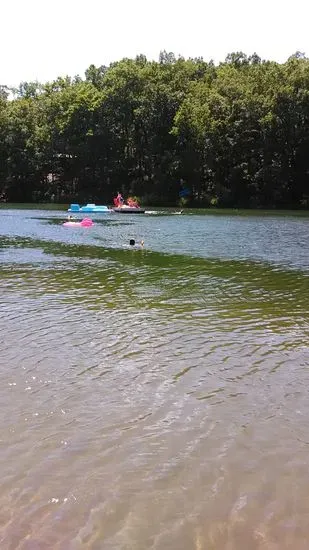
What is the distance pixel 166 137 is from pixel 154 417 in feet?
234

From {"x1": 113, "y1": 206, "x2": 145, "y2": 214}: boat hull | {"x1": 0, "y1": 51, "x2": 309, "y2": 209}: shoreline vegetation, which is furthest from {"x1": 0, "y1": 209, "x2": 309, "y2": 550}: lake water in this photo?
{"x1": 0, "y1": 51, "x2": 309, "y2": 209}: shoreline vegetation

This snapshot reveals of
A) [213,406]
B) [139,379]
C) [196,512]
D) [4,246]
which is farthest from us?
[4,246]

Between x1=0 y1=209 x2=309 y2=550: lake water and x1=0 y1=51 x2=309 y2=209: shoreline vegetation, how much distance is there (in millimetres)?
45043

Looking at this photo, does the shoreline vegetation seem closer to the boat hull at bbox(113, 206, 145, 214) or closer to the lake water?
the boat hull at bbox(113, 206, 145, 214)

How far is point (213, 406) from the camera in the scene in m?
7.11

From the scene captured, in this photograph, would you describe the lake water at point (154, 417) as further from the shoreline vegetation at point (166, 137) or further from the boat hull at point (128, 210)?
the shoreline vegetation at point (166, 137)

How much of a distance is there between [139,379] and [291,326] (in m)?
4.41

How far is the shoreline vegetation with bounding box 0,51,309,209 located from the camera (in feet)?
215

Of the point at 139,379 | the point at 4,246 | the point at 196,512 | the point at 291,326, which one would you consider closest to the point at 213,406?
Answer: the point at 139,379

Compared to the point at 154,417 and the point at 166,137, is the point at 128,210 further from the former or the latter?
the point at 154,417

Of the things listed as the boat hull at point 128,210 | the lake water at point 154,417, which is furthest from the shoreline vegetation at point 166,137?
the lake water at point 154,417

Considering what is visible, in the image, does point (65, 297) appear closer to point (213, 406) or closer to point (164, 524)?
point (213, 406)

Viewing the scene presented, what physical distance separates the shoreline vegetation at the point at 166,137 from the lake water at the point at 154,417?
45.0 meters

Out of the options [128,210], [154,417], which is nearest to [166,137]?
[128,210]
